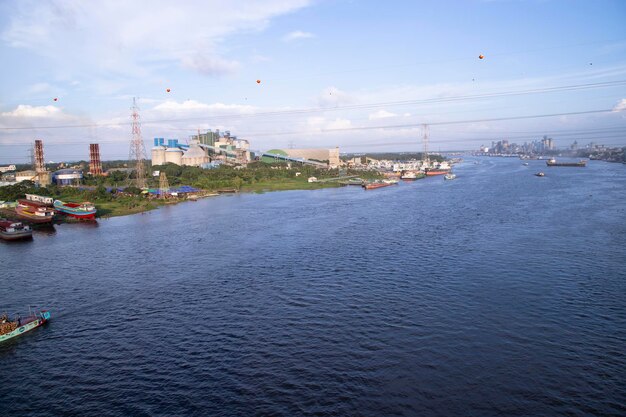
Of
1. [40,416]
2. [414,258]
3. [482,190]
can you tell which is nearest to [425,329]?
[414,258]

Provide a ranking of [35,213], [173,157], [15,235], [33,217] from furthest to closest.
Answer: [173,157], [35,213], [33,217], [15,235]

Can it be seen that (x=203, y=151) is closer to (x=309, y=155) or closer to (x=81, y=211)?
(x=309, y=155)

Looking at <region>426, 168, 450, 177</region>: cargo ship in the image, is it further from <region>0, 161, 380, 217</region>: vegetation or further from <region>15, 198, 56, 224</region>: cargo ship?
<region>15, 198, 56, 224</region>: cargo ship

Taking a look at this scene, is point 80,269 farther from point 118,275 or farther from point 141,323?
point 141,323

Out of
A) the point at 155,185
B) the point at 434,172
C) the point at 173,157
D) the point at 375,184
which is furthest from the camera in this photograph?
the point at 434,172

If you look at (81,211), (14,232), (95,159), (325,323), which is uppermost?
(95,159)

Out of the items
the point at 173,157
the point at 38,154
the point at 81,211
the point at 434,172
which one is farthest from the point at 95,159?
the point at 434,172

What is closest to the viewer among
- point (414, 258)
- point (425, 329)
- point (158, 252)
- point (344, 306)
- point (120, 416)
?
point (120, 416)
